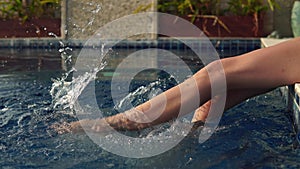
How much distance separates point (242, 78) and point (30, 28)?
6.39m

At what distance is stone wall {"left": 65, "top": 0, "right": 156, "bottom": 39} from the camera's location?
25.9ft

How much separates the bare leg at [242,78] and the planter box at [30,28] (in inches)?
229

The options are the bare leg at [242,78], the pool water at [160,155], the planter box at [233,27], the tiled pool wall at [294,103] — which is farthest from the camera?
the planter box at [233,27]

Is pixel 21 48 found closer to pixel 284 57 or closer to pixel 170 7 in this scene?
pixel 170 7

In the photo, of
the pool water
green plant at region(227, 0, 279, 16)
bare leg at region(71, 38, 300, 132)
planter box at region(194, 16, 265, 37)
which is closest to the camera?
the pool water

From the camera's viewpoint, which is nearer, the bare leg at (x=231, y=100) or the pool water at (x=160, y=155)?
the pool water at (x=160, y=155)

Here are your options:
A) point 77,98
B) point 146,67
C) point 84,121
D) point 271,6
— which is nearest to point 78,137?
point 84,121

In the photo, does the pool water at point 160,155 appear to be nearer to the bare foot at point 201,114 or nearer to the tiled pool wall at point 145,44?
the bare foot at point 201,114

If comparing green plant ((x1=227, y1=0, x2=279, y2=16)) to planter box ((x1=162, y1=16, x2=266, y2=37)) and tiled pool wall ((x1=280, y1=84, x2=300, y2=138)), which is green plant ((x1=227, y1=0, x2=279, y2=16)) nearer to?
planter box ((x1=162, y1=16, x2=266, y2=37))

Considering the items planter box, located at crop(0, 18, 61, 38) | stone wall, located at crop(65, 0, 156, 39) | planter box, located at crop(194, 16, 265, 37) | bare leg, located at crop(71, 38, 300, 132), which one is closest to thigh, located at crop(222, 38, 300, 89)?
bare leg, located at crop(71, 38, 300, 132)

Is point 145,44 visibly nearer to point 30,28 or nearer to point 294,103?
point 30,28

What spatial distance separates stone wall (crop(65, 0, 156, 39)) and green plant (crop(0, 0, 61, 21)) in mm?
614

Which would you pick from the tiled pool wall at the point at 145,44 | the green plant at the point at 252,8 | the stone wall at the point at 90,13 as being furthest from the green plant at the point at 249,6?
the stone wall at the point at 90,13

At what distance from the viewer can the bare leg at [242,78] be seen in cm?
248
